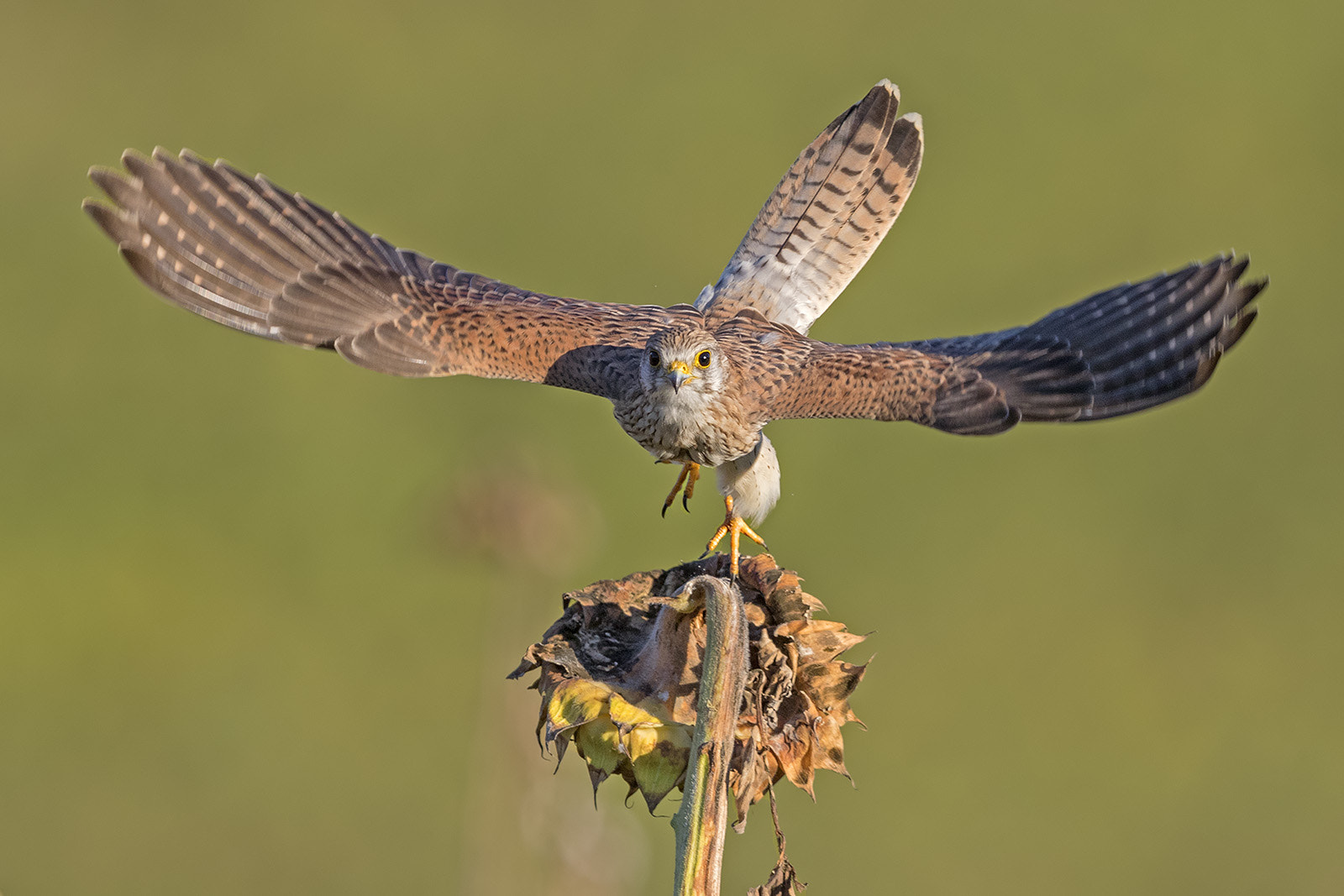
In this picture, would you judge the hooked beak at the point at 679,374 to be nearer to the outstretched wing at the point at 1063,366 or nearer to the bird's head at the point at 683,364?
the bird's head at the point at 683,364

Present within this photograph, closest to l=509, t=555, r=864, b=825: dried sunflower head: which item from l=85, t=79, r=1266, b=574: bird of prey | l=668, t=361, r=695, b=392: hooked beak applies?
l=85, t=79, r=1266, b=574: bird of prey

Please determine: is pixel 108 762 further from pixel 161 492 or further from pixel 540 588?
pixel 540 588

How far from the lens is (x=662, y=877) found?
1220cm

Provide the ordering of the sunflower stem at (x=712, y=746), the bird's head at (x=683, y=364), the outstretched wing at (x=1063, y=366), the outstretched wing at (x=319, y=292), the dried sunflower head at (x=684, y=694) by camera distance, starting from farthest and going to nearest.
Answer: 1. the outstretched wing at (x=319, y=292)
2. the bird's head at (x=683, y=364)
3. the outstretched wing at (x=1063, y=366)
4. the dried sunflower head at (x=684, y=694)
5. the sunflower stem at (x=712, y=746)

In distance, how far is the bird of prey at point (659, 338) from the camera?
6098mm

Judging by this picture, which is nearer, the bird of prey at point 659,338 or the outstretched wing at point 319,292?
the bird of prey at point 659,338

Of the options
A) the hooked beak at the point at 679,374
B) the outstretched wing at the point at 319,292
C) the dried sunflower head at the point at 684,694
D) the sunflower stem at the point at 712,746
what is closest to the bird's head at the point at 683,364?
the hooked beak at the point at 679,374

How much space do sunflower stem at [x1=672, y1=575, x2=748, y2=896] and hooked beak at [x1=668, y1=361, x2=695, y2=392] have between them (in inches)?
88.6

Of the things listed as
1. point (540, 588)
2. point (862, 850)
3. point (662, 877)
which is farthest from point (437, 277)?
point (862, 850)

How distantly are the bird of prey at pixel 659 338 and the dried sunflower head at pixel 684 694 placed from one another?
1.61 meters

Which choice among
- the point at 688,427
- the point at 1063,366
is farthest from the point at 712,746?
the point at 1063,366

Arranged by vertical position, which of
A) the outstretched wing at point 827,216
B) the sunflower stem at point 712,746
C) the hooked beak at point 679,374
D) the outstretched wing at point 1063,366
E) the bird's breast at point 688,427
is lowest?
the sunflower stem at point 712,746

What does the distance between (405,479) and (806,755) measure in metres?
14.6

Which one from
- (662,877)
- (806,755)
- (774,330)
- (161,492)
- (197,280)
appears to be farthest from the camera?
(161,492)
